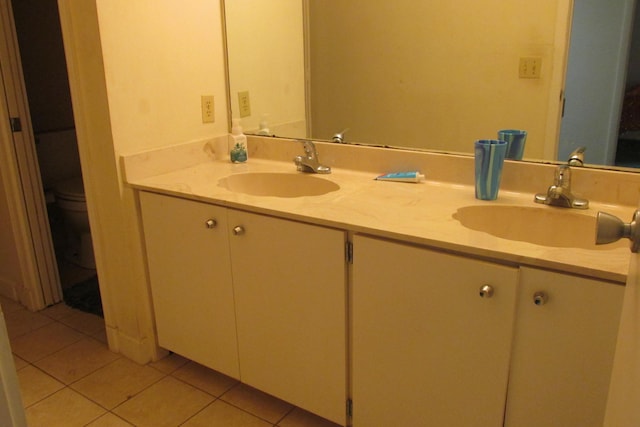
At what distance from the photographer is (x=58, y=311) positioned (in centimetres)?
248

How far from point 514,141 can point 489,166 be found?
0.19m

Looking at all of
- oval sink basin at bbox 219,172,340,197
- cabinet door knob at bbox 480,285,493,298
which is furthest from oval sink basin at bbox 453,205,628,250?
oval sink basin at bbox 219,172,340,197

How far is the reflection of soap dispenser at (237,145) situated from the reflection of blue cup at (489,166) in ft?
3.31

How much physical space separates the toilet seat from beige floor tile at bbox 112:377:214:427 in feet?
4.08

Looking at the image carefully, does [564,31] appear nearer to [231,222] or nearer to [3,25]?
[231,222]

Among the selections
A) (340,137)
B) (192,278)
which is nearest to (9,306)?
(192,278)

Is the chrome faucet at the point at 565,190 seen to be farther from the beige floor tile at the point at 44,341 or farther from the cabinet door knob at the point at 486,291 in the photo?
the beige floor tile at the point at 44,341

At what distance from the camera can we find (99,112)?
1.78 metres

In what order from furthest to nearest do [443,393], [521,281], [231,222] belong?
[231,222] → [443,393] → [521,281]

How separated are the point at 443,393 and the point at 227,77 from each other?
1.51 m

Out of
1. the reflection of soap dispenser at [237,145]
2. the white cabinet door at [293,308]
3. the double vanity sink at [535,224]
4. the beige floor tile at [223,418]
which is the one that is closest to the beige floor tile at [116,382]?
the beige floor tile at [223,418]

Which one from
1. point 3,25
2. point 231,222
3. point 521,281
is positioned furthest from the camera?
point 3,25

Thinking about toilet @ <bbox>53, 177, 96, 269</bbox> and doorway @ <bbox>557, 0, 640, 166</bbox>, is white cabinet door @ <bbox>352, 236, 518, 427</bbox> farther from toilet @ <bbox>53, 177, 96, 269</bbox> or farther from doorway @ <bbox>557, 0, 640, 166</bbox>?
toilet @ <bbox>53, 177, 96, 269</bbox>

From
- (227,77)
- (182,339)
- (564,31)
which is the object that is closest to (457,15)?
(564,31)
